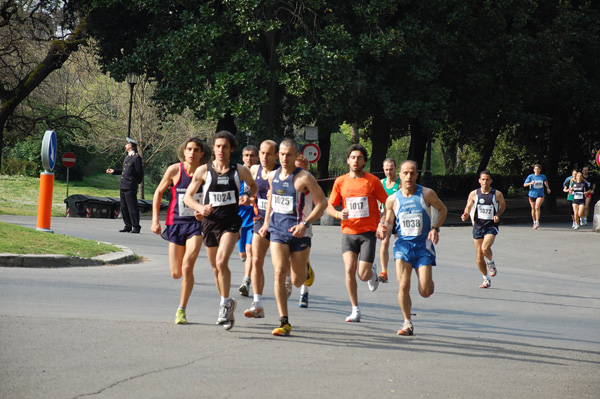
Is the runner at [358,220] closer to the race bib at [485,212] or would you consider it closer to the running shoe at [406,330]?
the running shoe at [406,330]

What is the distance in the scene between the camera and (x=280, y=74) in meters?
22.5

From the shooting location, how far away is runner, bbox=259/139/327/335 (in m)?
7.33

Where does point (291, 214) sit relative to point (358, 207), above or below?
below

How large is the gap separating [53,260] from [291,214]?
5.34m

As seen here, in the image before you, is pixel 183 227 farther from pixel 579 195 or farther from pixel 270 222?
pixel 579 195

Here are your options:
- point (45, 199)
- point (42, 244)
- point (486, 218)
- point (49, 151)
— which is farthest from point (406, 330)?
point (49, 151)

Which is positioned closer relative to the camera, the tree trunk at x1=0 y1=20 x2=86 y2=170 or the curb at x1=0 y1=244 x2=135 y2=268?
the curb at x1=0 y1=244 x2=135 y2=268

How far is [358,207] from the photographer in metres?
8.42

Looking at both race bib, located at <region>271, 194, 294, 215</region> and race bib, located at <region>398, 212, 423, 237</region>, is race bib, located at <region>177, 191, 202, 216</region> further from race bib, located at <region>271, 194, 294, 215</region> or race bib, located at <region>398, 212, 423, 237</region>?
race bib, located at <region>398, 212, 423, 237</region>

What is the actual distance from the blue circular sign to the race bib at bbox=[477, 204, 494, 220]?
26.7 feet

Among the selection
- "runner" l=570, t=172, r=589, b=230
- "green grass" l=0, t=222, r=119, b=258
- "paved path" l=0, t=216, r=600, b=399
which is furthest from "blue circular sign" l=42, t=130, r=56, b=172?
"runner" l=570, t=172, r=589, b=230

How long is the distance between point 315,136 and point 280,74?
334 cm

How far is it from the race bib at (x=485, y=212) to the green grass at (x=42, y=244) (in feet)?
19.3

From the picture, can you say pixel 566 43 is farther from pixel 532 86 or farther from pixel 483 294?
pixel 483 294
